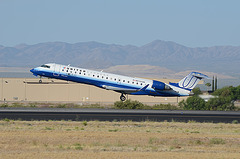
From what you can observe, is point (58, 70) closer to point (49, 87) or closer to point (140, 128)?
point (140, 128)

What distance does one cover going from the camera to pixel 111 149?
83.4 feet

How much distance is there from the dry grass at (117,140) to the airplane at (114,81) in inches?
620

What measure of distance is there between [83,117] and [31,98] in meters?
50.5

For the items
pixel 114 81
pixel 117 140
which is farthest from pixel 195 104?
pixel 117 140

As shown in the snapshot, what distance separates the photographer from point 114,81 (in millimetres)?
56000

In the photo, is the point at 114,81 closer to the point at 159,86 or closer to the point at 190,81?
the point at 159,86

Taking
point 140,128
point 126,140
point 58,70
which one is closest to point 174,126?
point 140,128

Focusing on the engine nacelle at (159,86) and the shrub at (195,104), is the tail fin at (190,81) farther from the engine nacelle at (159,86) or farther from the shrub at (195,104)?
the shrub at (195,104)

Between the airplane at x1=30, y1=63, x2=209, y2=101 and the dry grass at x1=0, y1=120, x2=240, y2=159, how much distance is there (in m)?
15.8

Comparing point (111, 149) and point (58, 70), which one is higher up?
point (58, 70)

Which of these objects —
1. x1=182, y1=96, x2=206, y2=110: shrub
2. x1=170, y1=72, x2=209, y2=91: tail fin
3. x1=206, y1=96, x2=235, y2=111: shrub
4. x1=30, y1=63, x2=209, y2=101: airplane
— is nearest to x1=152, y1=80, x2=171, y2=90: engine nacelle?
x1=30, y1=63, x2=209, y2=101: airplane

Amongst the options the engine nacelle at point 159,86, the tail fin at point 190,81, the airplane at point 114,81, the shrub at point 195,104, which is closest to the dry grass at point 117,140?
the airplane at point 114,81

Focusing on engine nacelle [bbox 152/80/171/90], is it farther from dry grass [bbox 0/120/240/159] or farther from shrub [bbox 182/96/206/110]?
dry grass [bbox 0/120/240/159]

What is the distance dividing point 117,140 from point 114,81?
27069mm
